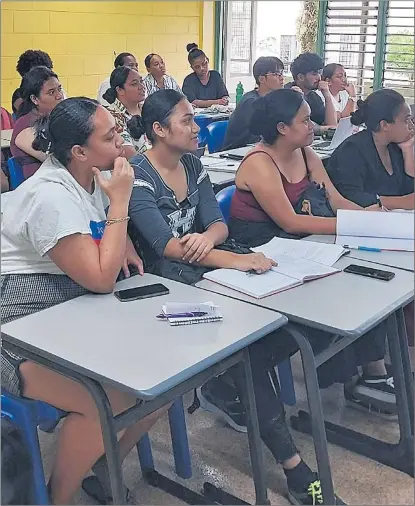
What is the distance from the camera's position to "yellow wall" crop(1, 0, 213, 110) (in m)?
5.29

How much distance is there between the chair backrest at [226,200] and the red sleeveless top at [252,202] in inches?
1.3

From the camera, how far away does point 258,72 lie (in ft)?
14.7

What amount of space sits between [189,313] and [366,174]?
4.55 ft

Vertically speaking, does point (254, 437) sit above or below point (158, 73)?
below

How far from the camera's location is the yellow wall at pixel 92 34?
17.3ft

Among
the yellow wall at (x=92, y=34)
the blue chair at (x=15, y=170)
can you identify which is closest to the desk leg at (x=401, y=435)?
the blue chair at (x=15, y=170)

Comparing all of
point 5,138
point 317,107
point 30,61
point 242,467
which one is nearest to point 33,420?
point 242,467

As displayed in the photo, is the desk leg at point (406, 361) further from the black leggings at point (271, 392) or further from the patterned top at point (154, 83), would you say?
the patterned top at point (154, 83)

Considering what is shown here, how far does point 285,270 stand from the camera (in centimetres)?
189

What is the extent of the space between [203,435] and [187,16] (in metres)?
5.42

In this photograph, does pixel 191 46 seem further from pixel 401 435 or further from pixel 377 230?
pixel 401 435

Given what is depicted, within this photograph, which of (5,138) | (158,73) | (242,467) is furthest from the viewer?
(158,73)

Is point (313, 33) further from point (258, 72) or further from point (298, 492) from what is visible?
point (298, 492)

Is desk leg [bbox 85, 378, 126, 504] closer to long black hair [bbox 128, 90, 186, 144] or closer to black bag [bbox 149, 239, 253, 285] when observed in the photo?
black bag [bbox 149, 239, 253, 285]
